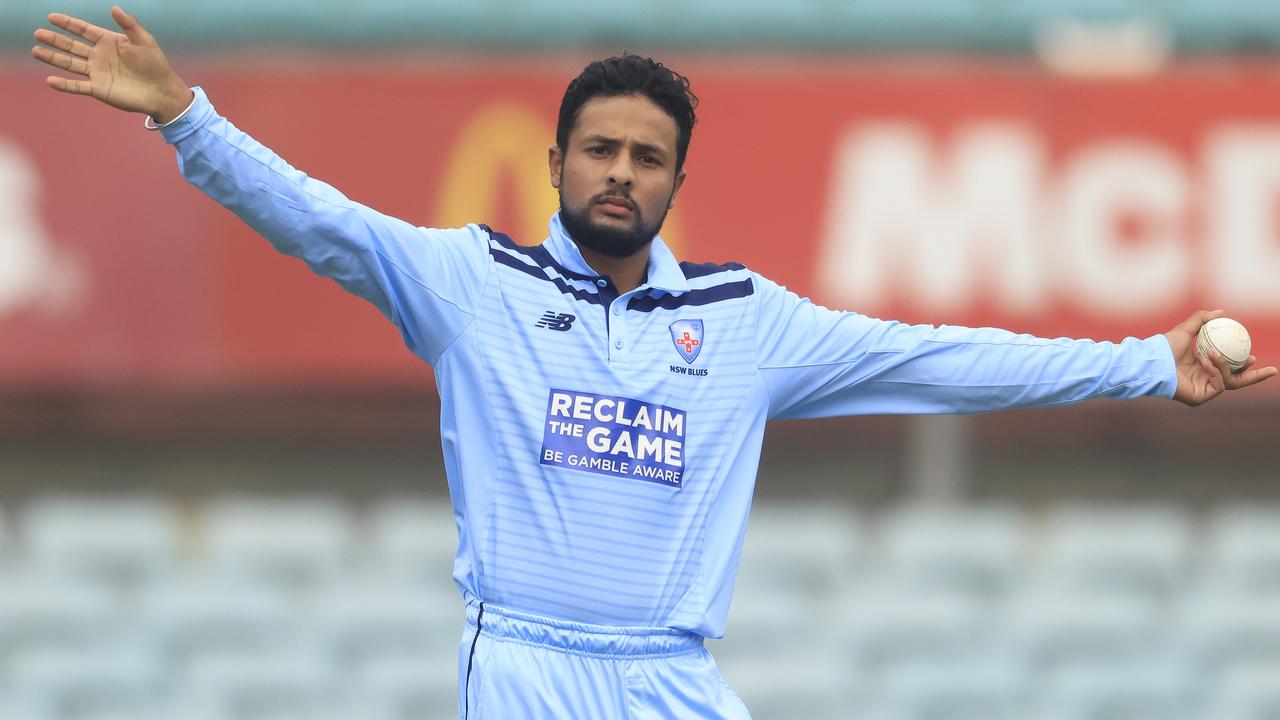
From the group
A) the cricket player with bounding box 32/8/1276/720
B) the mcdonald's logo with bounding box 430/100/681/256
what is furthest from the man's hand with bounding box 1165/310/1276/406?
the mcdonald's logo with bounding box 430/100/681/256

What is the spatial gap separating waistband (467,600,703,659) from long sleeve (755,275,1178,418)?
446 mm

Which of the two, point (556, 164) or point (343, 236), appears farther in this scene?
point (556, 164)

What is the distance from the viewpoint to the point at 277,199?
2.28 metres

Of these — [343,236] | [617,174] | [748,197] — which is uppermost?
[748,197]

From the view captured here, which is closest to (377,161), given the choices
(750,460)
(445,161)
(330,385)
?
(445,161)

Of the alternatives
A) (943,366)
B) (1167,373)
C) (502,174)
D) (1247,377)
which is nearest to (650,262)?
(943,366)

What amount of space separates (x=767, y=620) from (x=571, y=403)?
3635mm

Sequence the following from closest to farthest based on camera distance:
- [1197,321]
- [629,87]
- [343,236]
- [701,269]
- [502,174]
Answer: [343,236] < [629,87] < [701,269] < [1197,321] < [502,174]

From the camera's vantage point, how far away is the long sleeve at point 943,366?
105 inches

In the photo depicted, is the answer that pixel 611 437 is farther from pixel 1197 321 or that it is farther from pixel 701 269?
pixel 1197 321

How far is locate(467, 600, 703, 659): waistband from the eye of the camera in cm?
246

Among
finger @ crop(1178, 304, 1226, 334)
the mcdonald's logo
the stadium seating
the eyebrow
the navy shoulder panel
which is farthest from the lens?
the mcdonald's logo

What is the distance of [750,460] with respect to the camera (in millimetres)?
2592

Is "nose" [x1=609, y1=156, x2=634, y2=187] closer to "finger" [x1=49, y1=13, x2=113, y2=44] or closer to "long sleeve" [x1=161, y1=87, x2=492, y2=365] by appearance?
"long sleeve" [x1=161, y1=87, x2=492, y2=365]
